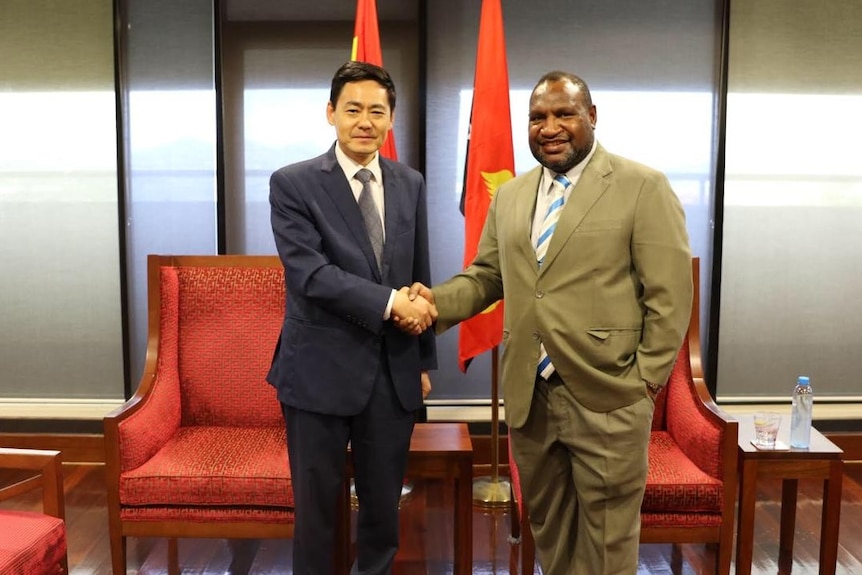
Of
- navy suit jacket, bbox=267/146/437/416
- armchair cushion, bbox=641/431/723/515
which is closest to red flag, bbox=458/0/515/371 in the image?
armchair cushion, bbox=641/431/723/515

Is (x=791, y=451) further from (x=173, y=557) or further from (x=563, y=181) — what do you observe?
(x=173, y=557)

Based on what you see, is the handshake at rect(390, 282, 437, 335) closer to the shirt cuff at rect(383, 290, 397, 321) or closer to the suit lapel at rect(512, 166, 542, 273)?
the shirt cuff at rect(383, 290, 397, 321)

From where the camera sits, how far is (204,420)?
9.39ft

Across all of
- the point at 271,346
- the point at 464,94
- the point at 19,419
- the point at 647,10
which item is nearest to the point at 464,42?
the point at 464,94

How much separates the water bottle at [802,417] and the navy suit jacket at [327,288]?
1316 mm

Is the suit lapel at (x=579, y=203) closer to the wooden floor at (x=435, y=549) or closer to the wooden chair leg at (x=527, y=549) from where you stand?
the wooden chair leg at (x=527, y=549)

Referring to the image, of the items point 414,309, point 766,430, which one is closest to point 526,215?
point 414,309

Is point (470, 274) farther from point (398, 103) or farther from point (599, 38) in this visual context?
→ point (599, 38)

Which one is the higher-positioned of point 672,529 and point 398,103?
point 398,103


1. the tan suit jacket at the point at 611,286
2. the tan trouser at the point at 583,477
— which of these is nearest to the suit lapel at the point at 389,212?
the tan suit jacket at the point at 611,286

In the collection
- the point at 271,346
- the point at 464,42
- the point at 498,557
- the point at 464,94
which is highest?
the point at 464,42

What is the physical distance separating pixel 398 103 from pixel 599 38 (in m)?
1.02

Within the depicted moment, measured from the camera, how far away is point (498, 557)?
2865mm

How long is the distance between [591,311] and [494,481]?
177cm
